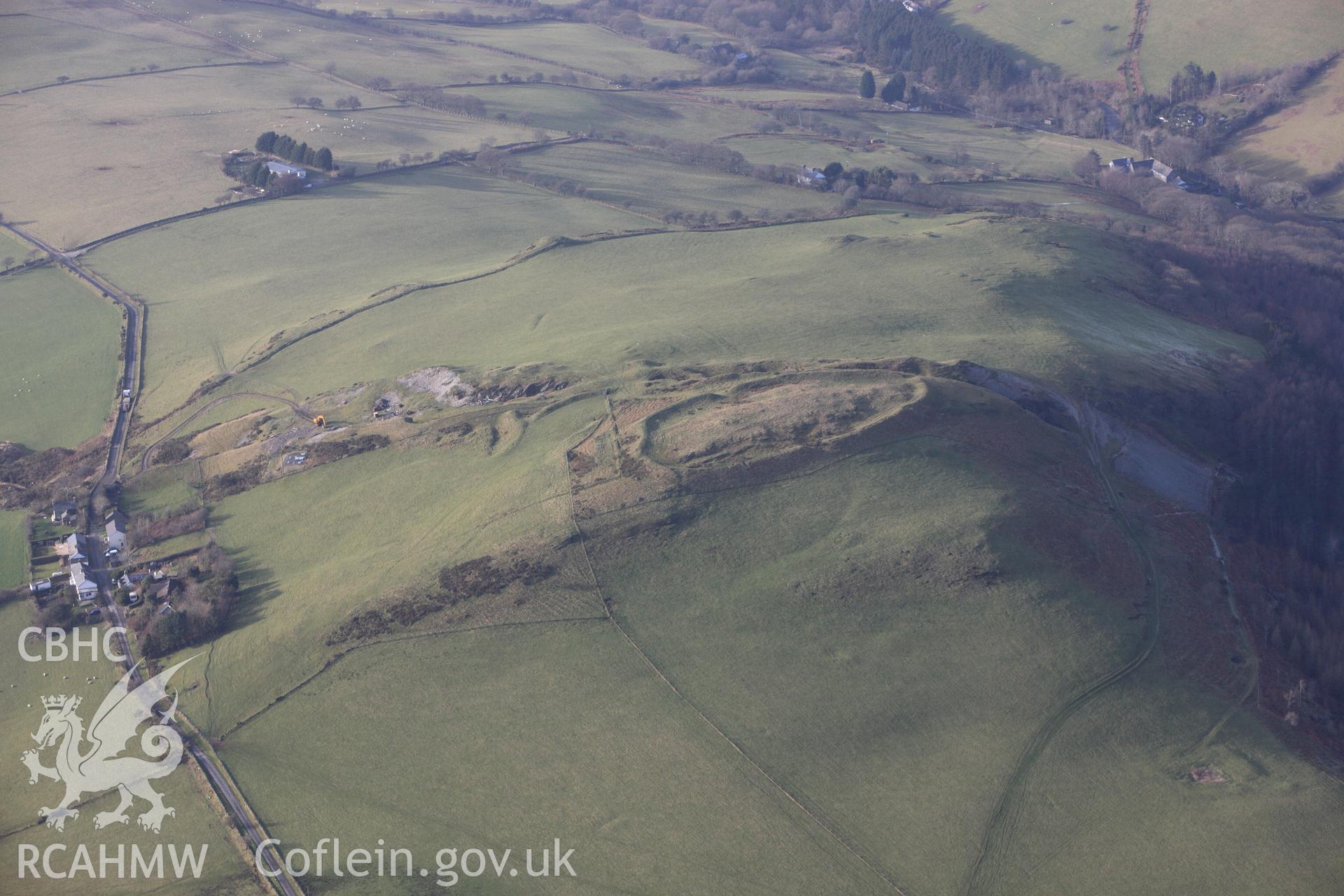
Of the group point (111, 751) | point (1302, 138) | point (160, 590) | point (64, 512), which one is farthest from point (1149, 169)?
point (111, 751)

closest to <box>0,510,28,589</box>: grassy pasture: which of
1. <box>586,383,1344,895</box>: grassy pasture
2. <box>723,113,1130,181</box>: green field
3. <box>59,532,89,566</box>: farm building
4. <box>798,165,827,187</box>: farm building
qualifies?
<box>59,532,89,566</box>: farm building

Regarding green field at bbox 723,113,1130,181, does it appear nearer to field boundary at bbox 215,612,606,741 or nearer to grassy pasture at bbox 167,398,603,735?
grassy pasture at bbox 167,398,603,735

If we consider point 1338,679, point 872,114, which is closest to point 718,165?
point 872,114

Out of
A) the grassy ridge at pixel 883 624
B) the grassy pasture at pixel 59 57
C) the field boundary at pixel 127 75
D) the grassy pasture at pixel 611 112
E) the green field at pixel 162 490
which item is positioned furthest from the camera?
the grassy pasture at pixel 59 57

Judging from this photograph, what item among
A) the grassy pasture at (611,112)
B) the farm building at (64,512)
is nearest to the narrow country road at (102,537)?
the farm building at (64,512)

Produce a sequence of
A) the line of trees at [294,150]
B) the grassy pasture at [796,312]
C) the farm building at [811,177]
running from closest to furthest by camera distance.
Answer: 1. the grassy pasture at [796,312]
2. the line of trees at [294,150]
3. the farm building at [811,177]

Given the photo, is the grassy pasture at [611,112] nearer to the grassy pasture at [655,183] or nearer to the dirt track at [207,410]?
the grassy pasture at [655,183]
